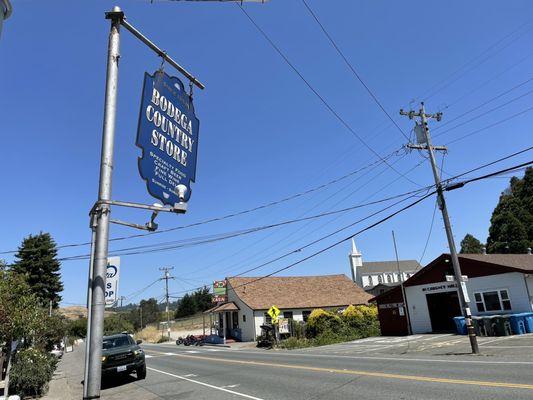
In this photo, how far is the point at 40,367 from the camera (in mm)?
15297

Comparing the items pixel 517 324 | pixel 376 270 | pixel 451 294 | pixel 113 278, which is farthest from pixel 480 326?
pixel 376 270

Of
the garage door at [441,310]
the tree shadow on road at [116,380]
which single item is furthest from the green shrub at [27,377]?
the garage door at [441,310]

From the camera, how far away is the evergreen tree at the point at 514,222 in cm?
6050

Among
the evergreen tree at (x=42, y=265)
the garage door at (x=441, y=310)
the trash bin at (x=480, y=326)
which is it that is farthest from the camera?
the evergreen tree at (x=42, y=265)

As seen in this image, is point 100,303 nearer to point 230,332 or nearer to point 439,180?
point 439,180

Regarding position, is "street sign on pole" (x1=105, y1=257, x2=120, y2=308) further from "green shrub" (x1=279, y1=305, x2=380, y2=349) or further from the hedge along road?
"green shrub" (x1=279, y1=305, x2=380, y2=349)

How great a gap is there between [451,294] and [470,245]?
2239 inches

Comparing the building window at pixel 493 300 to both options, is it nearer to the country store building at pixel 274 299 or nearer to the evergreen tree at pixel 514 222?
the country store building at pixel 274 299

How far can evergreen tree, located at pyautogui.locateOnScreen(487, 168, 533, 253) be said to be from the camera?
6050cm

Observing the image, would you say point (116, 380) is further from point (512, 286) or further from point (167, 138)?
point (512, 286)

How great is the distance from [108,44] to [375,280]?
11083cm

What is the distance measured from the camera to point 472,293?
2864 centimetres

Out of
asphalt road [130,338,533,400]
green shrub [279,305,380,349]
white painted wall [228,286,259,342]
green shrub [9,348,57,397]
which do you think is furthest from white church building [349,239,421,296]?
green shrub [9,348,57,397]

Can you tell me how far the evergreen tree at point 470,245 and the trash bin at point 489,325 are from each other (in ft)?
196
